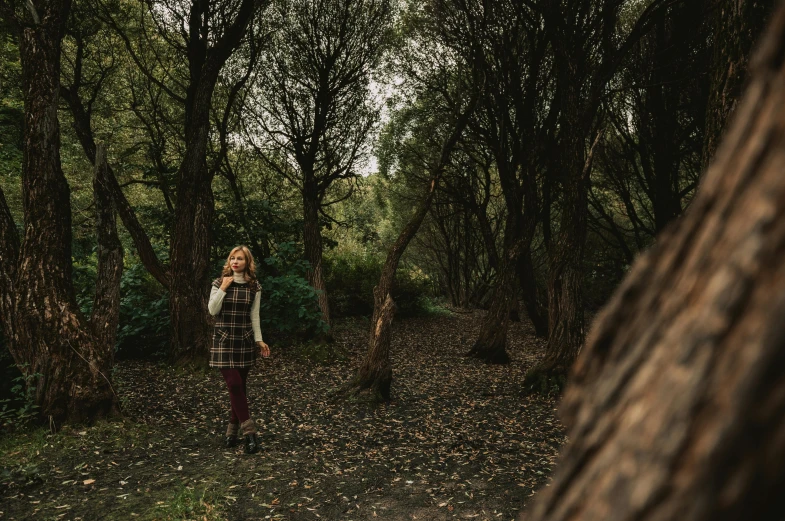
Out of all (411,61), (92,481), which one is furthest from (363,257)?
(92,481)

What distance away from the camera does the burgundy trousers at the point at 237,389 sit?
5.07m

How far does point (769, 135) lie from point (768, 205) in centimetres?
9

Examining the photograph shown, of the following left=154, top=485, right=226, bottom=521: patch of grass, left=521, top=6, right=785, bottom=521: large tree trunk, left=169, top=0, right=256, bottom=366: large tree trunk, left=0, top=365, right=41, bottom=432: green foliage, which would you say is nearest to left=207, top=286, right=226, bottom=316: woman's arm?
left=154, top=485, right=226, bottom=521: patch of grass

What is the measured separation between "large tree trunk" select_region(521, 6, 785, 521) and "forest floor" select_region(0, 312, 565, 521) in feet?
12.7

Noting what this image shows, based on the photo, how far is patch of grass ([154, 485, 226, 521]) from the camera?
3.71 metres

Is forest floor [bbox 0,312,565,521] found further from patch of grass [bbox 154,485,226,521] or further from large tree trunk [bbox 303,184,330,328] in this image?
large tree trunk [bbox 303,184,330,328]

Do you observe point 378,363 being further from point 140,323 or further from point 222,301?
point 140,323

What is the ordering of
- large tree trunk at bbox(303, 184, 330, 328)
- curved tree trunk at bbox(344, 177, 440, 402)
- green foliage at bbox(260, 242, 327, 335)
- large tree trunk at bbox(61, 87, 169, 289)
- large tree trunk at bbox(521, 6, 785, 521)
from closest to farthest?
1. large tree trunk at bbox(521, 6, 785, 521)
2. curved tree trunk at bbox(344, 177, 440, 402)
3. large tree trunk at bbox(61, 87, 169, 289)
4. green foliage at bbox(260, 242, 327, 335)
5. large tree trunk at bbox(303, 184, 330, 328)

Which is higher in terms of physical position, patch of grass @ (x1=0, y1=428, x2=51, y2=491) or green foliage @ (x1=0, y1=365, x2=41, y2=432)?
green foliage @ (x1=0, y1=365, x2=41, y2=432)

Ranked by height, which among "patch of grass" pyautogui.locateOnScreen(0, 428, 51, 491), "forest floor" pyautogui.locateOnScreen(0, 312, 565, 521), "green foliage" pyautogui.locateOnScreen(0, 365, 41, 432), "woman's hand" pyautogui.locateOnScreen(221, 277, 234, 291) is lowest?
"forest floor" pyautogui.locateOnScreen(0, 312, 565, 521)

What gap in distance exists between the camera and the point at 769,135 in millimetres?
524

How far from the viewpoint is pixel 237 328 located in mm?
5129

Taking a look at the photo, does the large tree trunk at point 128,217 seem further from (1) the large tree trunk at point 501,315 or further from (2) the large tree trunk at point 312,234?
(1) the large tree trunk at point 501,315

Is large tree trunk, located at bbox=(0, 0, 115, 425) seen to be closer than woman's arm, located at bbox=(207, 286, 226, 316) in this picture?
No
